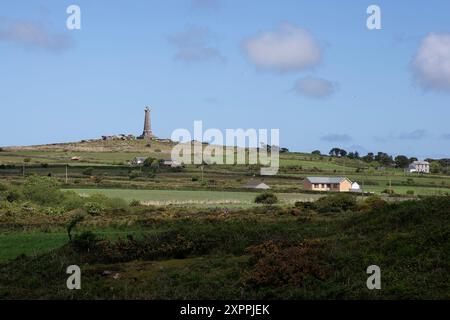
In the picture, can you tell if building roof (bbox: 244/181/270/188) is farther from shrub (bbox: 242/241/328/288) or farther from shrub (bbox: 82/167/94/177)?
shrub (bbox: 242/241/328/288)

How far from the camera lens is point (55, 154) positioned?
145m

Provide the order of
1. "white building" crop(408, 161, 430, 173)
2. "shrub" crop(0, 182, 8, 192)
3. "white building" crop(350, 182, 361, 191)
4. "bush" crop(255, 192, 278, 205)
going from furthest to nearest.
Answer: "white building" crop(408, 161, 430, 173) → "white building" crop(350, 182, 361, 191) → "bush" crop(255, 192, 278, 205) → "shrub" crop(0, 182, 8, 192)

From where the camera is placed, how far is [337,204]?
58562 mm

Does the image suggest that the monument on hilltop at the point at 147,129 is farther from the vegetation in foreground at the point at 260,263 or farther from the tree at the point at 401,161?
the vegetation in foreground at the point at 260,263

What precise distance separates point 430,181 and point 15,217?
6828 cm

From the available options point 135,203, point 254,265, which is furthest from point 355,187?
point 254,265

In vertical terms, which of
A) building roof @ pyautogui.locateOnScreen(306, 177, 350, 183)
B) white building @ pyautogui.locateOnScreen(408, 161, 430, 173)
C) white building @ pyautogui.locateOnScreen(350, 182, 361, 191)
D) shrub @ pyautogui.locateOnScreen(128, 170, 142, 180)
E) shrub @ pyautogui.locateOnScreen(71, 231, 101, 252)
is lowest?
shrub @ pyautogui.locateOnScreen(71, 231, 101, 252)

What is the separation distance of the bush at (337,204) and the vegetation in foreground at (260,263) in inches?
1111

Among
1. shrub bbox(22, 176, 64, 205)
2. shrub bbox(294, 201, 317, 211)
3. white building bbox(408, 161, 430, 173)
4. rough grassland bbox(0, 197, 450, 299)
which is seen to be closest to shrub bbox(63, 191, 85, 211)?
shrub bbox(22, 176, 64, 205)

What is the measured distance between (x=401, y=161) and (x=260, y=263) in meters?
161

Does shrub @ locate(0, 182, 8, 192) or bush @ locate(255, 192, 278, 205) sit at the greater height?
shrub @ locate(0, 182, 8, 192)

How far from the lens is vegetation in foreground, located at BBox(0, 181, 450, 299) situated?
16781 mm

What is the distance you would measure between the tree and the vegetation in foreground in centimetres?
14478

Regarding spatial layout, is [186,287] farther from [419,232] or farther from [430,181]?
[430,181]
